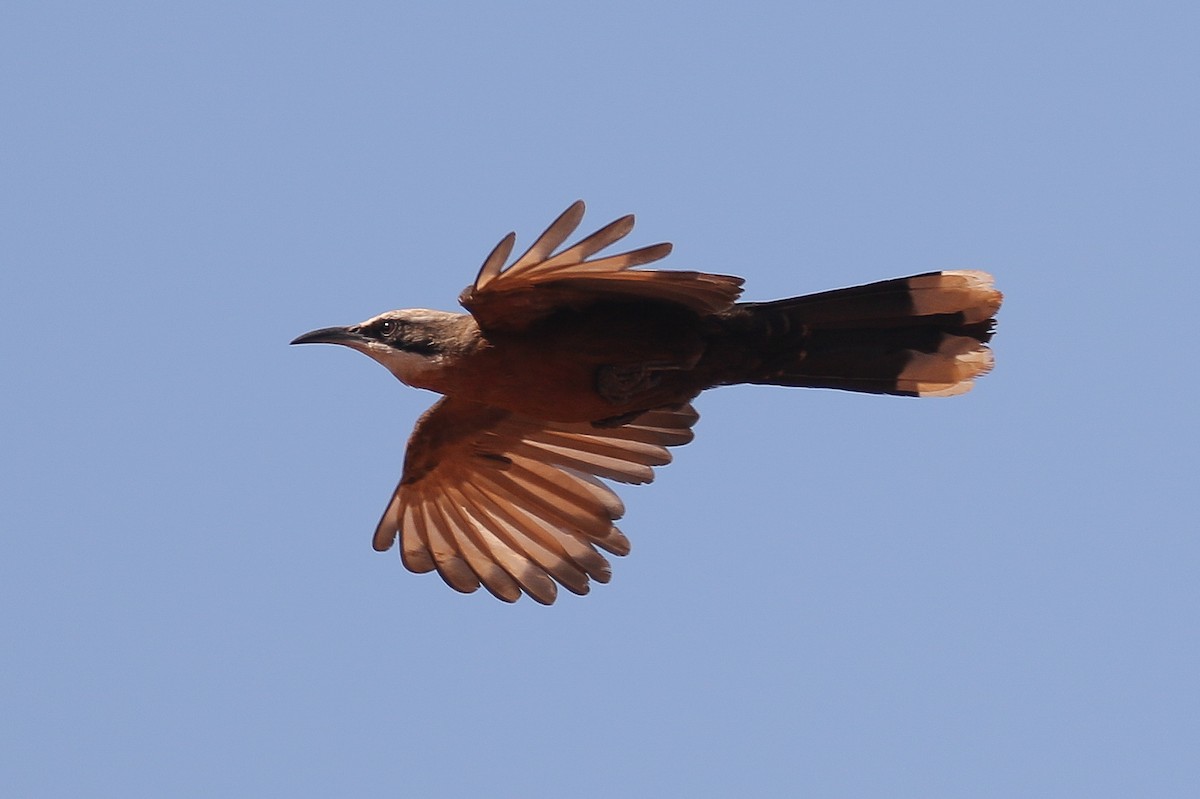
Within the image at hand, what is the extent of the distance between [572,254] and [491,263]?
0.40m

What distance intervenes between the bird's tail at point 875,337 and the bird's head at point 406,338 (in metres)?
1.48

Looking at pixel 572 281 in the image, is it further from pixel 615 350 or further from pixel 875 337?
pixel 875 337

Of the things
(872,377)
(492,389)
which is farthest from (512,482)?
(872,377)

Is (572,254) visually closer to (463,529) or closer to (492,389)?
(492,389)

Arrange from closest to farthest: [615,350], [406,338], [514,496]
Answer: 1. [615,350]
2. [406,338]
3. [514,496]

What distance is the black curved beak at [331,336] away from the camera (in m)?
9.93

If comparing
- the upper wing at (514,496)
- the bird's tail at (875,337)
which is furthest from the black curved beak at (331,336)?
the bird's tail at (875,337)

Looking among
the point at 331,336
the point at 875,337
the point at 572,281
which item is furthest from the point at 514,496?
the point at 875,337

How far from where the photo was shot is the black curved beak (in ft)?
32.6

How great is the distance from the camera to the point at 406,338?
31.6 ft

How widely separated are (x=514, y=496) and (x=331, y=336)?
1783 millimetres

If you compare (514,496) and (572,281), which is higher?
(572,281)

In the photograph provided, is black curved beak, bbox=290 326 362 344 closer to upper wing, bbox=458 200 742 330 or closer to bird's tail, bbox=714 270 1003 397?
upper wing, bbox=458 200 742 330

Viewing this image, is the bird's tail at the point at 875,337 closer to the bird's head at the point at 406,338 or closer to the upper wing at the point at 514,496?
the upper wing at the point at 514,496
